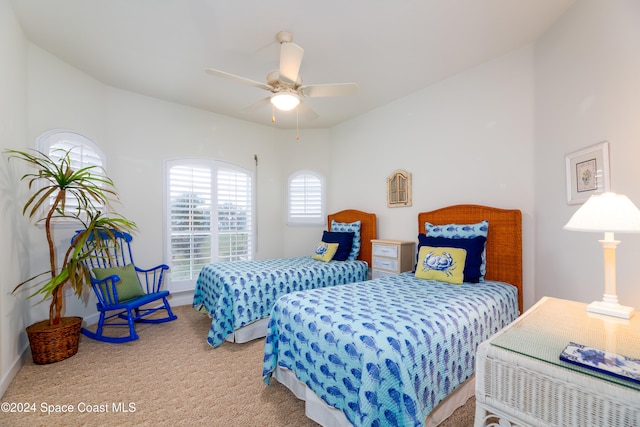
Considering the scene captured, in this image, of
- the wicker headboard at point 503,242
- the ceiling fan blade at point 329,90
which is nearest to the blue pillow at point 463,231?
the wicker headboard at point 503,242

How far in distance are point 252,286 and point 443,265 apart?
1847 mm

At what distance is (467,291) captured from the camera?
2219 millimetres

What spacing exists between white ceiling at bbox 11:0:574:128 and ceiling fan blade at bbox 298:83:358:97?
0.43m

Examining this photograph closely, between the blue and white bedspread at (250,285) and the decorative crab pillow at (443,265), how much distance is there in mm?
1104

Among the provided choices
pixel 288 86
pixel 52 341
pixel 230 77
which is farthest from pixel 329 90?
pixel 52 341

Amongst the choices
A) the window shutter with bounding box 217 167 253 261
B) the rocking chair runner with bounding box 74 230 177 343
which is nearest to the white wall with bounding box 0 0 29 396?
the rocking chair runner with bounding box 74 230 177 343

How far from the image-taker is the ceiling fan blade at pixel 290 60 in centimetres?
201

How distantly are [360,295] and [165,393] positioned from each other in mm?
1574

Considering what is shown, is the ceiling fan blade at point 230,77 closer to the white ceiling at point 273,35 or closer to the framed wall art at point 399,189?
the white ceiling at point 273,35

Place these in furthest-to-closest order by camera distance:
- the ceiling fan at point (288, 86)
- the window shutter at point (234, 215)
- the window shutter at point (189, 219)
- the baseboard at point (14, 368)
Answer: the window shutter at point (234, 215) < the window shutter at point (189, 219) < the ceiling fan at point (288, 86) < the baseboard at point (14, 368)

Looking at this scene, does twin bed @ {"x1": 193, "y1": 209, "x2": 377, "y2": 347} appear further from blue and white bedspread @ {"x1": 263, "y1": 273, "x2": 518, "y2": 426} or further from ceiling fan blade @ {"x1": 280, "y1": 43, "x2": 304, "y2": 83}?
ceiling fan blade @ {"x1": 280, "y1": 43, "x2": 304, "y2": 83}

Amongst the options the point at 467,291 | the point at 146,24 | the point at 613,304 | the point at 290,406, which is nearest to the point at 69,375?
the point at 290,406

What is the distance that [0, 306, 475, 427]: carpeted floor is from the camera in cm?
175

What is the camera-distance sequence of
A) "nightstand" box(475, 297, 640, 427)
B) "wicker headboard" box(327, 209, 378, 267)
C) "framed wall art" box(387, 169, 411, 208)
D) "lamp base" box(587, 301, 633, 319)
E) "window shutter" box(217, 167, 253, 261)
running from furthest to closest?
"window shutter" box(217, 167, 253, 261)
"wicker headboard" box(327, 209, 378, 267)
"framed wall art" box(387, 169, 411, 208)
"lamp base" box(587, 301, 633, 319)
"nightstand" box(475, 297, 640, 427)
